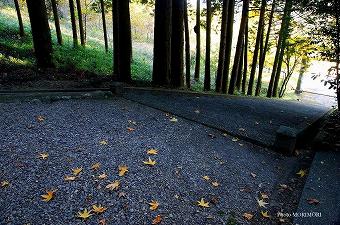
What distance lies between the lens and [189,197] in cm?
417

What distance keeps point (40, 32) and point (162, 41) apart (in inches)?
172

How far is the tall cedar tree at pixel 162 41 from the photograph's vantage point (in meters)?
10.0

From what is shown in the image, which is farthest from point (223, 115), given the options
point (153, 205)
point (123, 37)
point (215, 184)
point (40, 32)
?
point (40, 32)

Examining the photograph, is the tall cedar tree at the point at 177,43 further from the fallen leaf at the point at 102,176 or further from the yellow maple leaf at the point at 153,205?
the yellow maple leaf at the point at 153,205

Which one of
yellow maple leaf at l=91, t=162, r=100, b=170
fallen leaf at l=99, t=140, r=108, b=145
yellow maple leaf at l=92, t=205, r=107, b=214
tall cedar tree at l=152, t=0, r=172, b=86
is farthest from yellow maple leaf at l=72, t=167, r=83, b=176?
tall cedar tree at l=152, t=0, r=172, b=86

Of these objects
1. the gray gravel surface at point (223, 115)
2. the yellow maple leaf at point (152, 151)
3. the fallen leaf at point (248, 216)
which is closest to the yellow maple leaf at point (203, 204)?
the fallen leaf at point (248, 216)

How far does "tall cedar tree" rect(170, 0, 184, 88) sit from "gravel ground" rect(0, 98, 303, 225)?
4703mm

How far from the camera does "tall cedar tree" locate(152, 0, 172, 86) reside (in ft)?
32.8

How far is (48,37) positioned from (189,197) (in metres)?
8.92

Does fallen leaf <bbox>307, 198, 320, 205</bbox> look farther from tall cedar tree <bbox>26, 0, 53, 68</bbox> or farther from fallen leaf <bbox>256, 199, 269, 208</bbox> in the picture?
tall cedar tree <bbox>26, 0, 53, 68</bbox>

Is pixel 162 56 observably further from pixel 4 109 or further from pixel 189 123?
pixel 4 109

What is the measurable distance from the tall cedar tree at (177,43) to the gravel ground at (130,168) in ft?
15.4

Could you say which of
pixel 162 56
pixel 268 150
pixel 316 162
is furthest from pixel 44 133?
pixel 162 56

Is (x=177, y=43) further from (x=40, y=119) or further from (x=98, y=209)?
(x=98, y=209)
